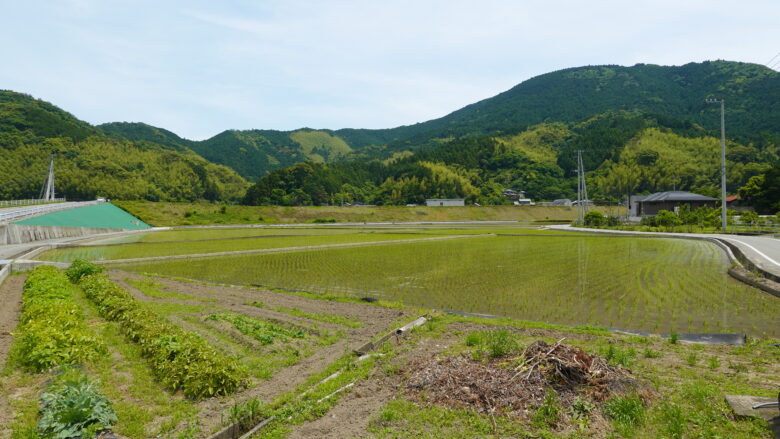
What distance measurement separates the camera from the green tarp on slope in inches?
1543

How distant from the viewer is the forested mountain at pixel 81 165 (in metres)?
103

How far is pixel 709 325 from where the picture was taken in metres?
8.70

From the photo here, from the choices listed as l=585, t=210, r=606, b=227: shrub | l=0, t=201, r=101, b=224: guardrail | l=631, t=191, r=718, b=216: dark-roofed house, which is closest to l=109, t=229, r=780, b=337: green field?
l=0, t=201, r=101, b=224: guardrail

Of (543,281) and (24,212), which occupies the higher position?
(24,212)

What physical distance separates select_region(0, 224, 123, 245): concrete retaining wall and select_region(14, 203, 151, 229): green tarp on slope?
266cm

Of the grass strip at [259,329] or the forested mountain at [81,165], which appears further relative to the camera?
the forested mountain at [81,165]

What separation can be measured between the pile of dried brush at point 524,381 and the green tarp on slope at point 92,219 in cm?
4196

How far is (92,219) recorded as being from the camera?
50469 millimetres

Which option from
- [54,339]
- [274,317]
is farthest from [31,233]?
[274,317]

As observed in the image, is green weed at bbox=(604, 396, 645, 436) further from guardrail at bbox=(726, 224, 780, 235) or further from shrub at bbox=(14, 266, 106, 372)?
guardrail at bbox=(726, 224, 780, 235)

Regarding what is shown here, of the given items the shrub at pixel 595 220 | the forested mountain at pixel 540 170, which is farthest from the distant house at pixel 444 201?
the shrub at pixel 595 220

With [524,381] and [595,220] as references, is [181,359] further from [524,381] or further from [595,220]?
[595,220]

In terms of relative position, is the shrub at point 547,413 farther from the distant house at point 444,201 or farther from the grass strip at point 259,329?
the distant house at point 444,201

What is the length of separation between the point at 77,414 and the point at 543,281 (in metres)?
13.5
